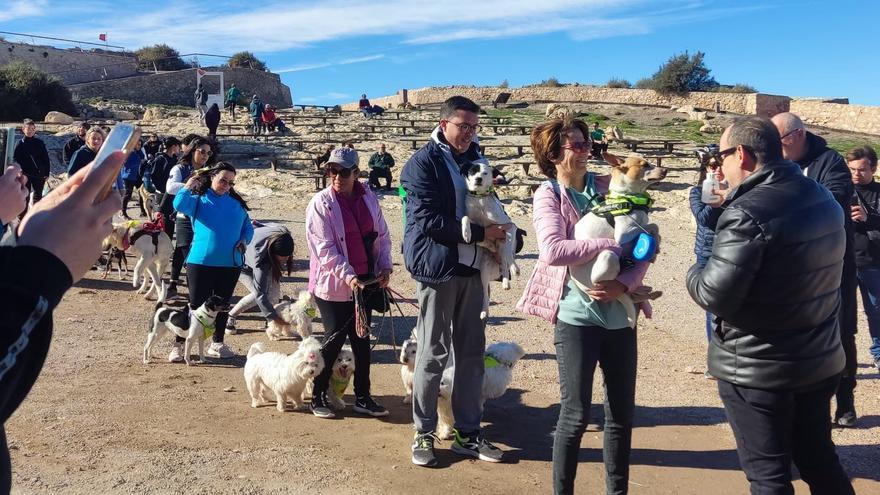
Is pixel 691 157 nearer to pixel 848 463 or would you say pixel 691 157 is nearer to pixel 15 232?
pixel 848 463

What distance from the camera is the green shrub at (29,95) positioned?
37.0 metres

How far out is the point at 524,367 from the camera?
22.7ft

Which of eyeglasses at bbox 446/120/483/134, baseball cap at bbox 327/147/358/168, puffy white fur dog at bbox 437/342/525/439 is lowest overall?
puffy white fur dog at bbox 437/342/525/439

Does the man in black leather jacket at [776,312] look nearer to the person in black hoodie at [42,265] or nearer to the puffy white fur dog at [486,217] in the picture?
the puffy white fur dog at [486,217]

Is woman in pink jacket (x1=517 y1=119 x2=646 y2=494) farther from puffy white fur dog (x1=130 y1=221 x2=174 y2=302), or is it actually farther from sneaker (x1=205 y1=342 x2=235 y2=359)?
puffy white fur dog (x1=130 y1=221 x2=174 y2=302)

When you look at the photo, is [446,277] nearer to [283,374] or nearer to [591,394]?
[591,394]

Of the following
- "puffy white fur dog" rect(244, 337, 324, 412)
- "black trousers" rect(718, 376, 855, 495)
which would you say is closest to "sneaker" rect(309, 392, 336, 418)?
"puffy white fur dog" rect(244, 337, 324, 412)

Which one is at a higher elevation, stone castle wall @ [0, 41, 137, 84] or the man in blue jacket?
stone castle wall @ [0, 41, 137, 84]

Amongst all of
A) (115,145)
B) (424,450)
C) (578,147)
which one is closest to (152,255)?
(424,450)

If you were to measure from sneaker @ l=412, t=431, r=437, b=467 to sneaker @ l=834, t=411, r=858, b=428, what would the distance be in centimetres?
293

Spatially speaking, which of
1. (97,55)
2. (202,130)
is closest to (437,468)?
(202,130)

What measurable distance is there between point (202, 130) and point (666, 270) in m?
23.5

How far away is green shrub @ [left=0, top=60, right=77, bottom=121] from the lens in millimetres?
36969

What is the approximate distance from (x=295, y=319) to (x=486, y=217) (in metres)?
3.54
